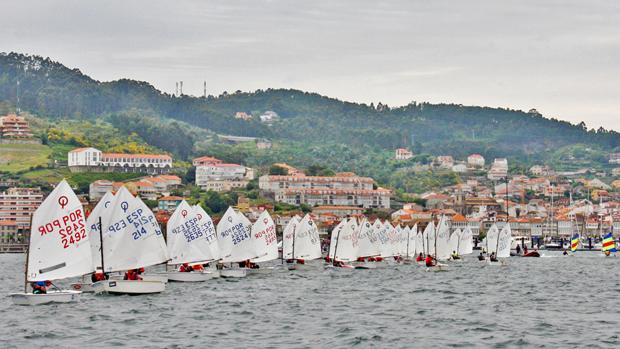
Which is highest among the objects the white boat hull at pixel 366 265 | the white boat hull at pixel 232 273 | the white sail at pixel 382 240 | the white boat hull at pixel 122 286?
the white sail at pixel 382 240

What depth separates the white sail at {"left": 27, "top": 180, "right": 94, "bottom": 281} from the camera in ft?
167

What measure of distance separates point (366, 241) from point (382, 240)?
982 cm

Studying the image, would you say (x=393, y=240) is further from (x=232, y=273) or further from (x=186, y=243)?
(x=186, y=243)

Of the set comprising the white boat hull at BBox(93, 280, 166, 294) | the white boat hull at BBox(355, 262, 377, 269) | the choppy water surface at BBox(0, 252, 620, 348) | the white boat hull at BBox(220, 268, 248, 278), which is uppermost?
the white boat hull at BBox(93, 280, 166, 294)

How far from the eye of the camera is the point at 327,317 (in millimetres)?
51156

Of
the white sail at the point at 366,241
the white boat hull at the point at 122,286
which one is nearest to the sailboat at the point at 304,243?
the white sail at the point at 366,241

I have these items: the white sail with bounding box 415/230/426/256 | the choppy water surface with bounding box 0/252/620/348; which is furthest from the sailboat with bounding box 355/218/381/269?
the white sail with bounding box 415/230/426/256

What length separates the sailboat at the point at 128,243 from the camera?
190ft

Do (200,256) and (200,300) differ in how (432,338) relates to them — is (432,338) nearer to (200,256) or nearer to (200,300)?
(200,300)

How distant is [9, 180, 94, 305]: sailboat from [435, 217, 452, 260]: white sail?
62250 millimetres

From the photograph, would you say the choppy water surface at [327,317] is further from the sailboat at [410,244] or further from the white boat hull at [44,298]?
the sailboat at [410,244]

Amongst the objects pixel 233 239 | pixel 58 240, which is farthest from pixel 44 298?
pixel 233 239

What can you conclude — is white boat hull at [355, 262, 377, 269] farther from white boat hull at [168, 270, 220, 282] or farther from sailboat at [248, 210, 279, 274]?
white boat hull at [168, 270, 220, 282]

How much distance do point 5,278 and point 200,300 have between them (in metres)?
32.2
